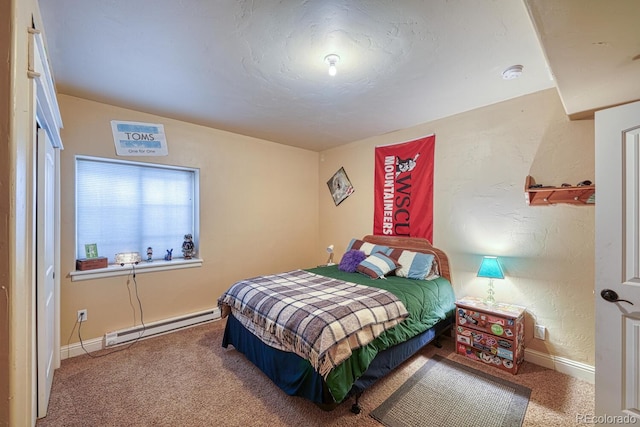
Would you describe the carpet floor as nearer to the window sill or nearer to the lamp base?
the lamp base

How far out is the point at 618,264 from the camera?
158cm

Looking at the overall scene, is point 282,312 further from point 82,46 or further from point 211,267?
point 82,46

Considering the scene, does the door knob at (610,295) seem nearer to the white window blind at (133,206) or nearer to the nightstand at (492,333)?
the nightstand at (492,333)

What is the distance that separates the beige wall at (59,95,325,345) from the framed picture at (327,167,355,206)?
0.40 m

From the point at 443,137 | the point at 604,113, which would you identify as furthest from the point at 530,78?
the point at 443,137

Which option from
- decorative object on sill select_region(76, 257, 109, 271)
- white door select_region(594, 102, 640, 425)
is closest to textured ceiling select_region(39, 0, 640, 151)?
white door select_region(594, 102, 640, 425)

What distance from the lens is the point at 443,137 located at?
10.0ft

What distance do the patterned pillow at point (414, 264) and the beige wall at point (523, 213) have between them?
28 cm

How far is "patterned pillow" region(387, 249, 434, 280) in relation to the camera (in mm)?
2893

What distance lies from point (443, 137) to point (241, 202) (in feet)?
8.87

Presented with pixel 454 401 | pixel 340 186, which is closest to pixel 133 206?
pixel 340 186

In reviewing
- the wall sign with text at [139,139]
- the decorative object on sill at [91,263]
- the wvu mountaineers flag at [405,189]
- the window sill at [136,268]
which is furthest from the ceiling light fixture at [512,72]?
the decorative object on sill at [91,263]

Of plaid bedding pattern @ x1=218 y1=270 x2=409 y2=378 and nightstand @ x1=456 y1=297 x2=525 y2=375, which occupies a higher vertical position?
plaid bedding pattern @ x1=218 y1=270 x2=409 y2=378

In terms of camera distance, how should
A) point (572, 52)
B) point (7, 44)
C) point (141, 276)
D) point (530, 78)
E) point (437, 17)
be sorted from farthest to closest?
point (141, 276) < point (530, 78) < point (437, 17) < point (572, 52) < point (7, 44)
